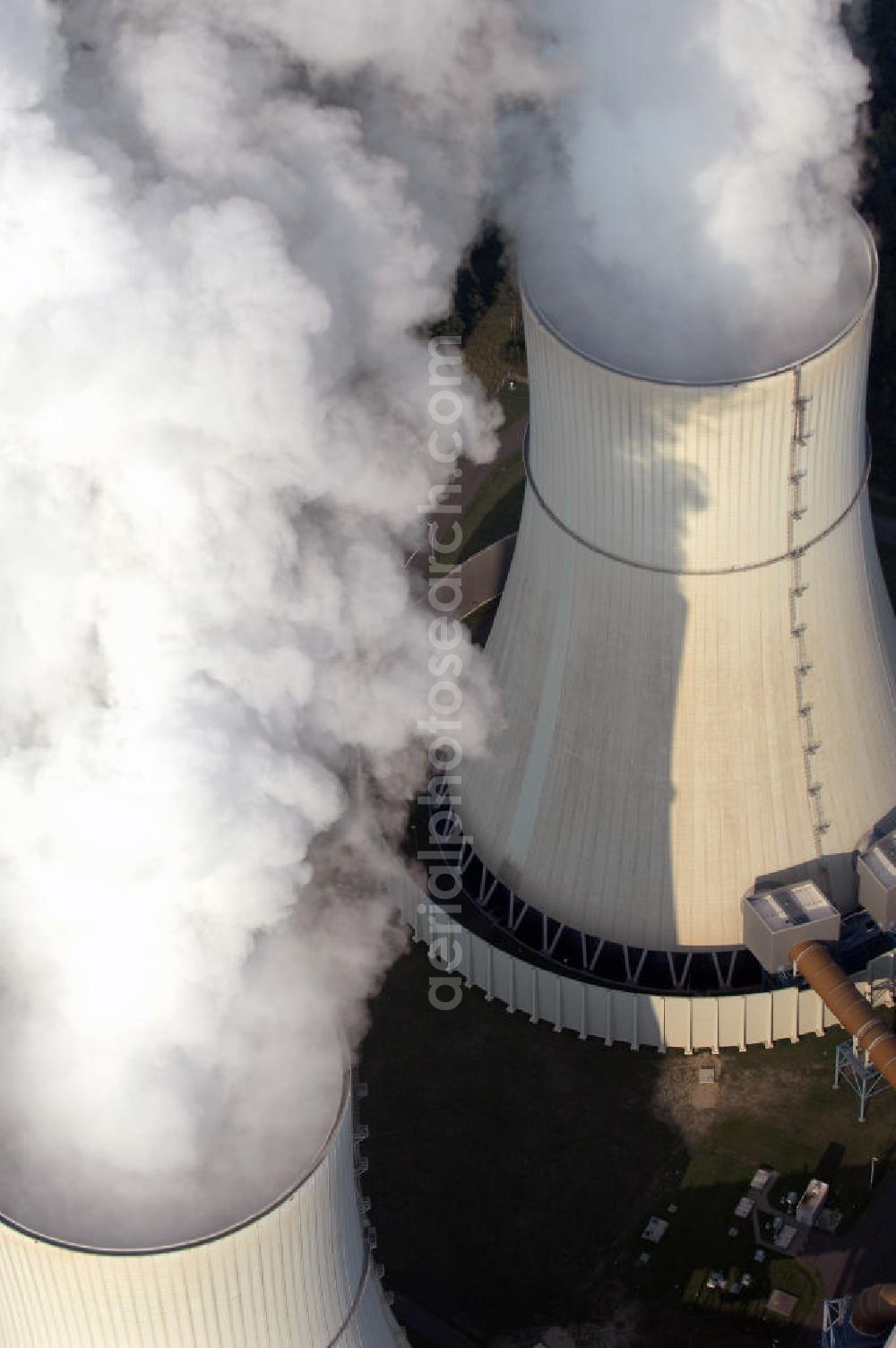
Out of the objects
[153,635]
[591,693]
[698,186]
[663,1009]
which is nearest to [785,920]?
[663,1009]

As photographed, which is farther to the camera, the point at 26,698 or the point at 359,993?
the point at 359,993

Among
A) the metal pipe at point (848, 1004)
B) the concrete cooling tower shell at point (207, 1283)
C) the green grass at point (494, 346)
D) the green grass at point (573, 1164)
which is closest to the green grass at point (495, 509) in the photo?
the green grass at point (494, 346)

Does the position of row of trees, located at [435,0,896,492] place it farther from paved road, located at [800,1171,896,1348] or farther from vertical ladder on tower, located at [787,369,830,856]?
paved road, located at [800,1171,896,1348]

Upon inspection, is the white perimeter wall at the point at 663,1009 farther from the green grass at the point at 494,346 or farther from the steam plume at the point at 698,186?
the green grass at the point at 494,346

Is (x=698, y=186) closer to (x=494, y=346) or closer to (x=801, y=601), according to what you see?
(x=801, y=601)

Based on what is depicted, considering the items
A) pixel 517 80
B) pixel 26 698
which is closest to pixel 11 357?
pixel 26 698

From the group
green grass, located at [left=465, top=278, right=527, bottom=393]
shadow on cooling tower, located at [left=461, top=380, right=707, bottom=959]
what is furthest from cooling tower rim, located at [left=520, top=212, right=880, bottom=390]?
green grass, located at [left=465, top=278, right=527, bottom=393]

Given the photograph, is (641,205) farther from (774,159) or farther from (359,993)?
(359,993)
